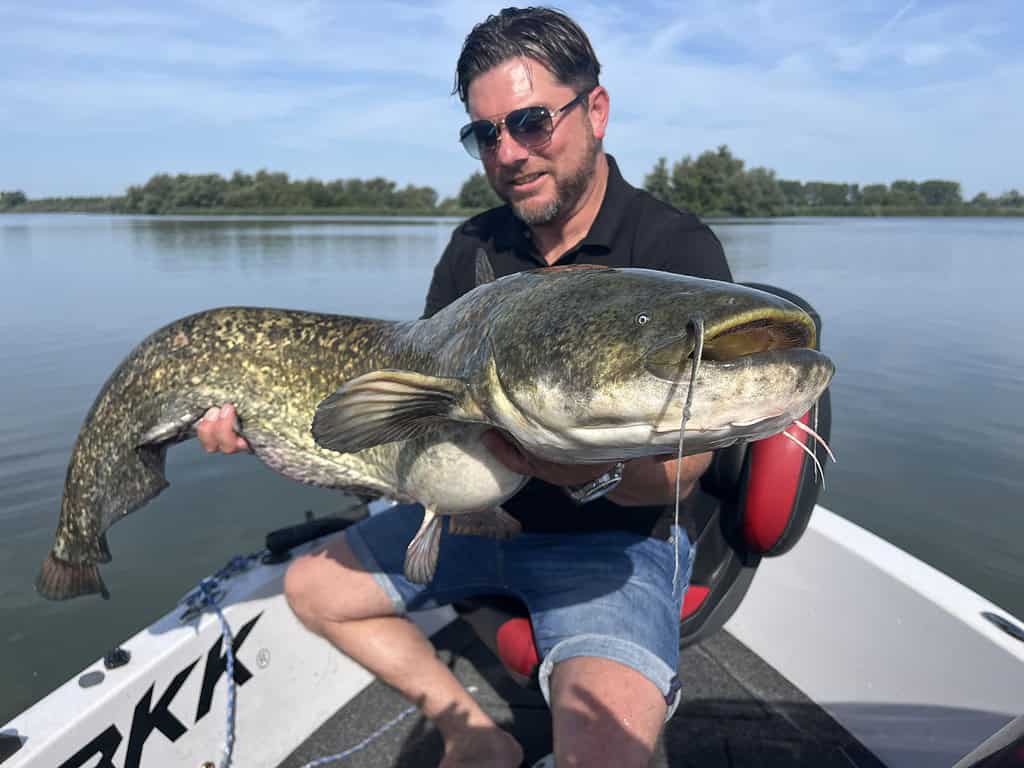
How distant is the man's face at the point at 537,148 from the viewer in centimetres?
286

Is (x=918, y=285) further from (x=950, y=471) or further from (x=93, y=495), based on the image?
(x=93, y=495)

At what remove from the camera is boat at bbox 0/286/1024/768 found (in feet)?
7.70

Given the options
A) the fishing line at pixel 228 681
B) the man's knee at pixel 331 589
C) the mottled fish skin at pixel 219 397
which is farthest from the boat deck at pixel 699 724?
the mottled fish skin at pixel 219 397

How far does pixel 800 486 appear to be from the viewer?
8.08 feet

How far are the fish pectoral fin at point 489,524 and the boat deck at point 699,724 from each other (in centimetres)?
122

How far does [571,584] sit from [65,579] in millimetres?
1953

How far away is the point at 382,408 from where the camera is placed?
1.77m

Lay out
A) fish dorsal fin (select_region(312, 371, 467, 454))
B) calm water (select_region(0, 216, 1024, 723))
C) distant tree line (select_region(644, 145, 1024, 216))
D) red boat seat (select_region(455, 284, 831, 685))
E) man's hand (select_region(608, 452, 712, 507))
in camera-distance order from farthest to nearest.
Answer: distant tree line (select_region(644, 145, 1024, 216))
calm water (select_region(0, 216, 1024, 723))
red boat seat (select_region(455, 284, 831, 685))
man's hand (select_region(608, 452, 712, 507))
fish dorsal fin (select_region(312, 371, 467, 454))

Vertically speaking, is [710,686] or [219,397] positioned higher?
[219,397]

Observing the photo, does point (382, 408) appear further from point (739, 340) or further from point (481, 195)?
point (481, 195)

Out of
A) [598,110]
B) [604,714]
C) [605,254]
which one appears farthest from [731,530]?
[598,110]

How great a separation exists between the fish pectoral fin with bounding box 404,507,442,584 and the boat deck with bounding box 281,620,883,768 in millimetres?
1212

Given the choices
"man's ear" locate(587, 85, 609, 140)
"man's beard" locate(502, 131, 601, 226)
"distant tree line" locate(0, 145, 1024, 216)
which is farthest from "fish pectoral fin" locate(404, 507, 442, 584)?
"distant tree line" locate(0, 145, 1024, 216)

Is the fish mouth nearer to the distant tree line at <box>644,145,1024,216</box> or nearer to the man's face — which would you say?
the man's face
